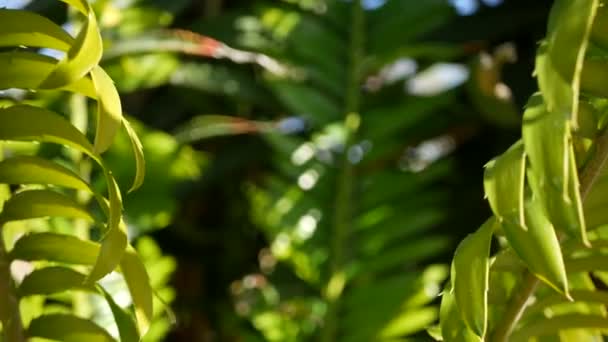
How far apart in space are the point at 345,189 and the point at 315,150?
0.05 m

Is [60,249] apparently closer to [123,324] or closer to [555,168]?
[123,324]

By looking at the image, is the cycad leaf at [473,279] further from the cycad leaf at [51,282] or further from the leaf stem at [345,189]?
the leaf stem at [345,189]

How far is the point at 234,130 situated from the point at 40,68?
593 millimetres

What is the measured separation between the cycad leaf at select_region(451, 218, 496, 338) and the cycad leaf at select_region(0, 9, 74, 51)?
176 millimetres

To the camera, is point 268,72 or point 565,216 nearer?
point 565,216

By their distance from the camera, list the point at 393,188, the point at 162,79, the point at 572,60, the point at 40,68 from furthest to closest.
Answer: the point at 162,79, the point at 393,188, the point at 40,68, the point at 572,60

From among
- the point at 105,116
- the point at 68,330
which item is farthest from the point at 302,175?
the point at 105,116

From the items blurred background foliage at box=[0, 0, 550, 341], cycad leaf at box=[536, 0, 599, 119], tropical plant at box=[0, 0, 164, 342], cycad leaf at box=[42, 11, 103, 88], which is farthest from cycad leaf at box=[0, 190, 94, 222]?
blurred background foliage at box=[0, 0, 550, 341]

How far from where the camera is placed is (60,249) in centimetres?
49

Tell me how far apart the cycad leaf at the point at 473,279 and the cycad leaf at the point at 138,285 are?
→ 0.43 ft

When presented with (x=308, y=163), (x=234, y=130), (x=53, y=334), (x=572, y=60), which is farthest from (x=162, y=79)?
(x=572, y=60)

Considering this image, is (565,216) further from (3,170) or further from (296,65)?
(296,65)

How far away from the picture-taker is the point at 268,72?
1106 mm

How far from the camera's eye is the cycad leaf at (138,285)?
1.46ft
